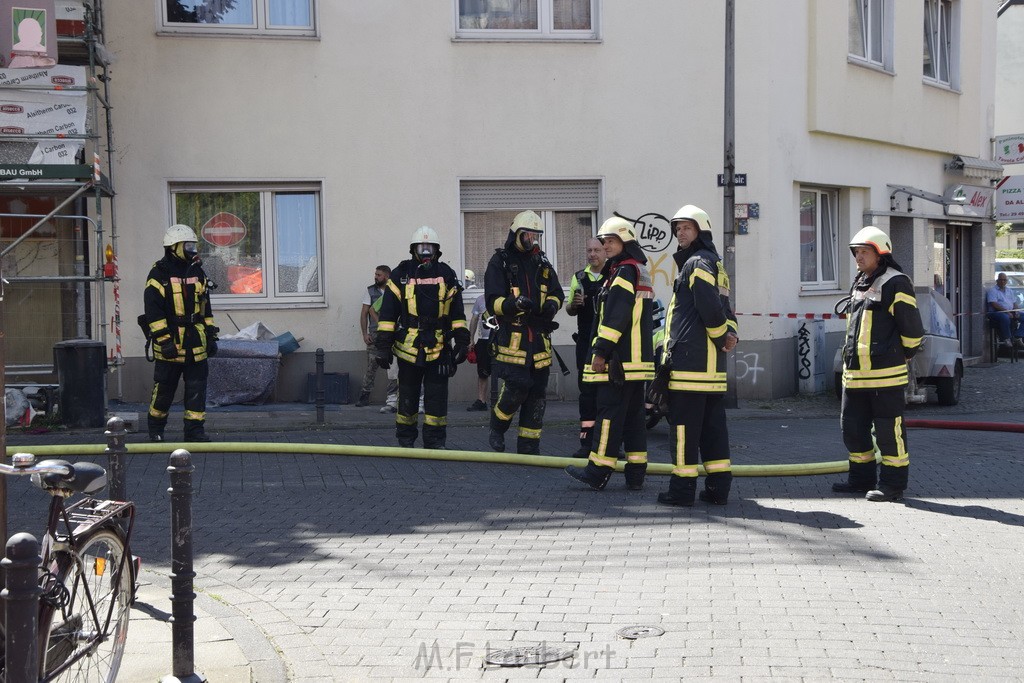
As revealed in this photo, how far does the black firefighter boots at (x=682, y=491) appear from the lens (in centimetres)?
808

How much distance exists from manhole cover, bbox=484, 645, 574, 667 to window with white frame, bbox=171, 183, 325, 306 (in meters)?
10.2

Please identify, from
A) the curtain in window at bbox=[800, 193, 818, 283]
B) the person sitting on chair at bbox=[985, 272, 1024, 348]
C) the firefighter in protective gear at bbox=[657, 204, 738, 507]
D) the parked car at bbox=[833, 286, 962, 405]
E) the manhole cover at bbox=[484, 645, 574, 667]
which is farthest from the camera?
the person sitting on chair at bbox=[985, 272, 1024, 348]

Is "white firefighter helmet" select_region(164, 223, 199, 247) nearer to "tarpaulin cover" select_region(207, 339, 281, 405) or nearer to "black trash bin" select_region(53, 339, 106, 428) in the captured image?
"black trash bin" select_region(53, 339, 106, 428)

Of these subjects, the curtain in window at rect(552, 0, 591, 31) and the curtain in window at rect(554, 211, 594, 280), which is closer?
the curtain in window at rect(552, 0, 591, 31)

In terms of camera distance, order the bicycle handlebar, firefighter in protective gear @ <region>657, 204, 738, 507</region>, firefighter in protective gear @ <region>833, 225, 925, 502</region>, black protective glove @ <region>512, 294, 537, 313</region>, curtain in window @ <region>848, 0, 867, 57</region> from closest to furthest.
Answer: the bicycle handlebar → firefighter in protective gear @ <region>657, 204, 738, 507</region> → firefighter in protective gear @ <region>833, 225, 925, 502</region> → black protective glove @ <region>512, 294, 537, 313</region> → curtain in window @ <region>848, 0, 867, 57</region>

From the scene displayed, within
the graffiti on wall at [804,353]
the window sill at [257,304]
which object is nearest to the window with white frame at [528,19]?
the window sill at [257,304]

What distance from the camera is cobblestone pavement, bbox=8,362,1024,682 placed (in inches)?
198

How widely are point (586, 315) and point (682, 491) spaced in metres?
2.77

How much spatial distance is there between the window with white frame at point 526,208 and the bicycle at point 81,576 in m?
10.8

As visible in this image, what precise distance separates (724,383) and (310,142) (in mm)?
8176

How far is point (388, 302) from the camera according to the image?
1015 centimetres

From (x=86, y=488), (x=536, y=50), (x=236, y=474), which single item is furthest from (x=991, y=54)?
(x=86, y=488)

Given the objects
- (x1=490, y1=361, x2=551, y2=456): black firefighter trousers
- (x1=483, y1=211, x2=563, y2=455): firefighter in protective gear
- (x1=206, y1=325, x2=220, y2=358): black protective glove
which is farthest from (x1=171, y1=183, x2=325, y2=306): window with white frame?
(x1=483, y1=211, x2=563, y2=455): firefighter in protective gear

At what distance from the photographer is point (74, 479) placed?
4137 millimetres
